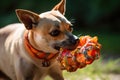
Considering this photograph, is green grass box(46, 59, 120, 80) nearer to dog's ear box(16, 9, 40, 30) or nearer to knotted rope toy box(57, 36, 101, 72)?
knotted rope toy box(57, 36, 101, 72)

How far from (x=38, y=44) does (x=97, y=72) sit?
213 cm

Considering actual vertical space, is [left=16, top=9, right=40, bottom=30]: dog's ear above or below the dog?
above

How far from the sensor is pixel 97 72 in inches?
349

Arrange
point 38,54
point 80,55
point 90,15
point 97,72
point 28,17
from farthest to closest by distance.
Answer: point 90,15 < point 97,72 < point 80,55 < point 38,54 < point 28,17

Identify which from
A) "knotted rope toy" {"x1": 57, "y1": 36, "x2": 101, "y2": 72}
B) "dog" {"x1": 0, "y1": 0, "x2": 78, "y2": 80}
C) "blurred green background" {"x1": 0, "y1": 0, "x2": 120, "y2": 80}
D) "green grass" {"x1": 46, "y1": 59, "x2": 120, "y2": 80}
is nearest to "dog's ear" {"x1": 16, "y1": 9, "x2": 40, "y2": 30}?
"dog" {"x1": 0, "y1": 0, "x2": 78, "y2": 80}

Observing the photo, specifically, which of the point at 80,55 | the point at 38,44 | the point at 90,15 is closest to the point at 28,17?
the point at 38,44

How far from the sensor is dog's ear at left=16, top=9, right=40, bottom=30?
688cm

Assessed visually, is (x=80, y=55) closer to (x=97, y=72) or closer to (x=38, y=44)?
(x=38, y=44)

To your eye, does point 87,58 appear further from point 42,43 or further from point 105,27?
point 105,27

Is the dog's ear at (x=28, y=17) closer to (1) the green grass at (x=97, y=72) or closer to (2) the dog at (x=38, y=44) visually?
(2) the dog at (x=38, y=44)

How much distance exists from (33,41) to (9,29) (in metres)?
1.00

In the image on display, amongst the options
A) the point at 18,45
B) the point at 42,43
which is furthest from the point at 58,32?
the point at 18,45

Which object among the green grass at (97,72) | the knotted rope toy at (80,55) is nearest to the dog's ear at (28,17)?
the knotted rope toy at (80,55)

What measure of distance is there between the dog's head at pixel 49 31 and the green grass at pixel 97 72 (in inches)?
63.4
